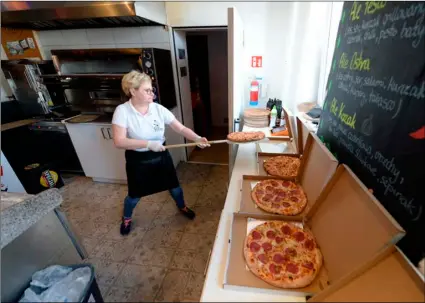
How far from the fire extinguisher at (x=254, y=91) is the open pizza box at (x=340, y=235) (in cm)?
172

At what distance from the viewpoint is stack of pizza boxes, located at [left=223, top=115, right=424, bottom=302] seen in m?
0.56

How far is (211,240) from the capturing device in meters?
1.79

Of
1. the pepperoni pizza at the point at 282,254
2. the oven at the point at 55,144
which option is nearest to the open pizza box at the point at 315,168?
the pepperoni pizza at the point at 282,254

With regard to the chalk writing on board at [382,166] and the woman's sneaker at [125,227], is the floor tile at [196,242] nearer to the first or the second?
the woman's sneaker at [125,227]

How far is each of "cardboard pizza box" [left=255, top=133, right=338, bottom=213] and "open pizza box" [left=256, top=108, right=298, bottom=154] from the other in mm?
419

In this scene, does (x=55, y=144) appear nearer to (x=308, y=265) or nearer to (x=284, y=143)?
(x=284, y=143)

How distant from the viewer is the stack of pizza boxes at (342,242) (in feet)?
1.83

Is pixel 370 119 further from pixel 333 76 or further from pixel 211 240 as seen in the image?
pixel 211 240

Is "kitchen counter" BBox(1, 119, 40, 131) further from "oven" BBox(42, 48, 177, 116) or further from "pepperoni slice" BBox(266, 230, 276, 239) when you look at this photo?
"pepperoni slice" BBox(266, 230, 276, 239)

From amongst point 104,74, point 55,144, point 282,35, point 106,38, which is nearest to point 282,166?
point 282,35

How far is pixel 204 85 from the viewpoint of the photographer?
3975mm

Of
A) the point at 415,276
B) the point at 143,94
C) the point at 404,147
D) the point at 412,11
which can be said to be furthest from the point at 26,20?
the point at 415,276

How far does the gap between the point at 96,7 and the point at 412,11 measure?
6.86ft

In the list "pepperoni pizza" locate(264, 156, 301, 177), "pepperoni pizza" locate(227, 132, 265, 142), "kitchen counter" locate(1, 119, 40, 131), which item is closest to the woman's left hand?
"pepperoni pizza" locate(227, 132, 265, 142)
